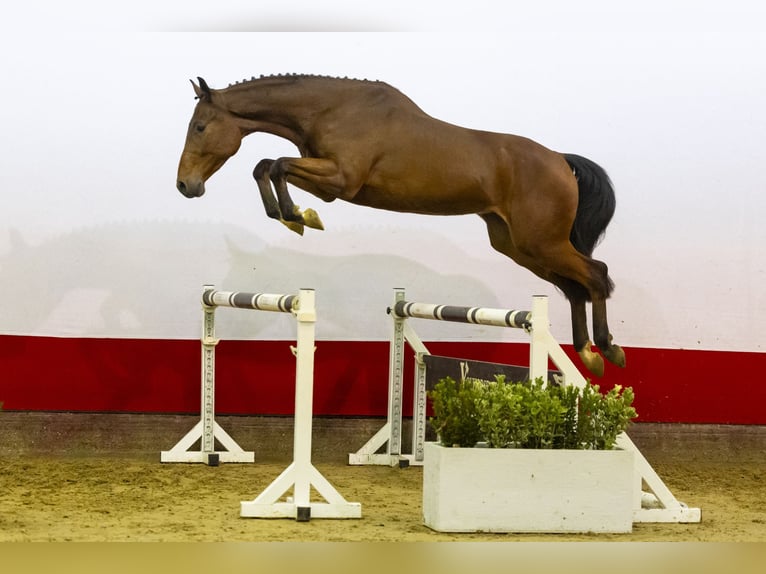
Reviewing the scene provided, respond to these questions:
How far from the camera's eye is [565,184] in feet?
16.2

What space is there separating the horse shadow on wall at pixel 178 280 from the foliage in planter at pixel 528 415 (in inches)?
78.2

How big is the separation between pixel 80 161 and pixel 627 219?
302 centimetres

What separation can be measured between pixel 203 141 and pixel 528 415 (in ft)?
6.00

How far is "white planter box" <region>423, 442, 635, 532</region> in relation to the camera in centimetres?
371

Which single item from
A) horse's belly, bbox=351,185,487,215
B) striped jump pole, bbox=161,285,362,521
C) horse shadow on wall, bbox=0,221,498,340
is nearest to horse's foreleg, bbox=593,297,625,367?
horse's belly, bbox=351,185,487,215

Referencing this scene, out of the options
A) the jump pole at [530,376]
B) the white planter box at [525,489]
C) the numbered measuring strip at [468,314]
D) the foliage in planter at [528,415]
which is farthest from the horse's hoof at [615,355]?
the white planter box at [525,489]

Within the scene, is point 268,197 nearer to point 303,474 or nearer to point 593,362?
point 303,474

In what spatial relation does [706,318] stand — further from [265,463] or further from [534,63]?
[265,463]

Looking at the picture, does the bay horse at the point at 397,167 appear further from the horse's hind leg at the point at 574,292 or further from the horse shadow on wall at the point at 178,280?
the horse shadow on wall at the point at 178,280

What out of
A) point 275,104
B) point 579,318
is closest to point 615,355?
point 579,318

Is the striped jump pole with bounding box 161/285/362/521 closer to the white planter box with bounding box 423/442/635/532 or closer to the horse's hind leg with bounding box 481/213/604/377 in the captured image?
the white planter box with bounding box 423/442/635/532

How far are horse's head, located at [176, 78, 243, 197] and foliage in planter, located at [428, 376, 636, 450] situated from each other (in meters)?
1.43

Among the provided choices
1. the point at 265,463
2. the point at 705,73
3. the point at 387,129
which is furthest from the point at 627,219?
the point at 265,463

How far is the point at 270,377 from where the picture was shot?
5.84 meters
